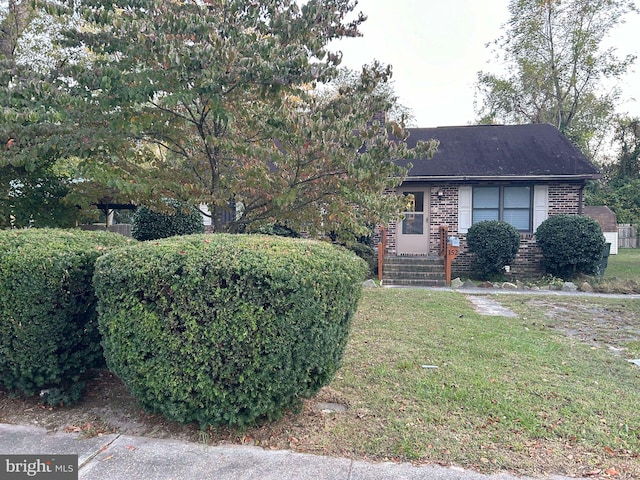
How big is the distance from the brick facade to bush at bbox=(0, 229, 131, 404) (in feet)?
31.9

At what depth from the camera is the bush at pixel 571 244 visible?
11.1 m

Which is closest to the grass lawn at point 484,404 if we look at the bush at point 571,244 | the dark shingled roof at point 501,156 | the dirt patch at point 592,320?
the dirt patch at point 592,320

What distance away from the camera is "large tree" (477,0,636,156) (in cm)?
2319

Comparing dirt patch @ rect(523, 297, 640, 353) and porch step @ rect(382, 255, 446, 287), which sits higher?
porch step @ rect(382, 255, 446, 287)

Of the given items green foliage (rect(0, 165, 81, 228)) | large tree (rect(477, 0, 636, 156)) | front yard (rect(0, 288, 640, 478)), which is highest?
large tree (rect(477, 0, 636, 156))

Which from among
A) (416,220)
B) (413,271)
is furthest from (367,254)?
(416,220)

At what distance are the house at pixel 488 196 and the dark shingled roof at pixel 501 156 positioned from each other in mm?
27

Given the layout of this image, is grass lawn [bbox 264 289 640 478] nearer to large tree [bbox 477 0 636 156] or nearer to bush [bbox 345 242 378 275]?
bush [bbox 345 242 378 275]

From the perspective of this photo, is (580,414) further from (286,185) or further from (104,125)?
(104,125)

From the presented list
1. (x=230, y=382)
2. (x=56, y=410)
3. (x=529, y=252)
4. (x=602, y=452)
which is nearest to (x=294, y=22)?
(x=230, y=382)

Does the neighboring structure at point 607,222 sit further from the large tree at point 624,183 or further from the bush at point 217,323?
the bush at point 217,323

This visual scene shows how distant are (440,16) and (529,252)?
6.96 m

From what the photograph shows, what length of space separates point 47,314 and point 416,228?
36.7ft

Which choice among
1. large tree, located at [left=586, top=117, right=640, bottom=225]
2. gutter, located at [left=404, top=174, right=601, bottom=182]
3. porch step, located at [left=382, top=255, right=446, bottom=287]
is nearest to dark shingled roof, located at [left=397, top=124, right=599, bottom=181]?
gutter, located at [left=404, top=174, right=601, bottom=182]
